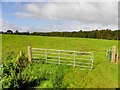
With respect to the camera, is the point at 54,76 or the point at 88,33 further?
the point at 88,33

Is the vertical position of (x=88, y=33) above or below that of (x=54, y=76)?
above

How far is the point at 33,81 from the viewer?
1375cm

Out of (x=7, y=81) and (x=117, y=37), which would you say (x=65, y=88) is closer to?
(x=7, y=81)

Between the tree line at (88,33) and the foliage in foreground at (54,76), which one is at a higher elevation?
the tree line at (88,33)

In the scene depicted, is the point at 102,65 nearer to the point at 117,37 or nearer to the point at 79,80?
the point at 79,80

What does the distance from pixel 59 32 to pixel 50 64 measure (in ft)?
117

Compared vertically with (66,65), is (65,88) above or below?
below

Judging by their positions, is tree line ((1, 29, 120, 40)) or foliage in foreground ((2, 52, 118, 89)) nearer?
foliage in foreground ((2, 52, 118, 89))

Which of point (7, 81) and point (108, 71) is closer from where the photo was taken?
point (7, 81)

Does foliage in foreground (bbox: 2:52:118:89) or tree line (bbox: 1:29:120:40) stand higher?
tree line (bbox: 1:29:120:40)

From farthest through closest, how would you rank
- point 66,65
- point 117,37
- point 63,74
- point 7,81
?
point 117,37 → point 66,65 → point 63,74 → point 7,81

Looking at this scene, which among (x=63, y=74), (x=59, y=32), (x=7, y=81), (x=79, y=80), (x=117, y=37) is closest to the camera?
(x=7, y=81)

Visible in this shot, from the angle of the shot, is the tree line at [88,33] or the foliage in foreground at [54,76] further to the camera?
the tree line at [88,33]

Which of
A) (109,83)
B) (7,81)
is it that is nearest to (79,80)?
(109,83)
